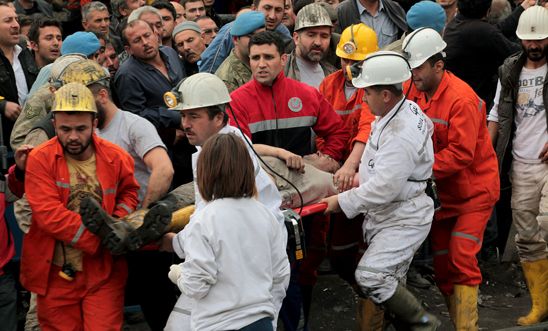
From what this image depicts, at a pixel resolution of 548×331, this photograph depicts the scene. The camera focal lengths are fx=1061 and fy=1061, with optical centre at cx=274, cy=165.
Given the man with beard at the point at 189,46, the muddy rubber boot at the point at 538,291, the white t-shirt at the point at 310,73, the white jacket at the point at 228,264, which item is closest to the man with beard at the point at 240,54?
the white t-shirt at the point at 310,73

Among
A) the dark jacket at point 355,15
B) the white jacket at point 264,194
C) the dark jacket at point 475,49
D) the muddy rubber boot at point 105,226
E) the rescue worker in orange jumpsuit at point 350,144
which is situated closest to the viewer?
the muddy rubber boot at point 105,226

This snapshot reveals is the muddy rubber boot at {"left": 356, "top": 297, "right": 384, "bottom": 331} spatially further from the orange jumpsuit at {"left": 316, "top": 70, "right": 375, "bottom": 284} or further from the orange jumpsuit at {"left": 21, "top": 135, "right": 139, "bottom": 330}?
the orange jumpsuit at {"left": 21, "top": 135, "right": 139, "bottom": 330}

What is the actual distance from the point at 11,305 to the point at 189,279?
220cm

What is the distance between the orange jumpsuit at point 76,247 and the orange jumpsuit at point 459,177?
228cm

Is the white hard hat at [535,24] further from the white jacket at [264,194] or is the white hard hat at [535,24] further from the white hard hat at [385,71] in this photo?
the white jacket at [264,194]

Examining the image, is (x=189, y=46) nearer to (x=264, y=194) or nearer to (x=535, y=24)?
(x=535, y=24)

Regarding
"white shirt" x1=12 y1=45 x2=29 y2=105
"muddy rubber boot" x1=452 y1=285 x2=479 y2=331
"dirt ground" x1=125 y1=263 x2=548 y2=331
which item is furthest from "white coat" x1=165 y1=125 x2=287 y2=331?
"white shirt" x1=12 y1=45 x2=29 y2=105

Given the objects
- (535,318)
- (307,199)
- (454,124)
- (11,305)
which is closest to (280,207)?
(307,199)

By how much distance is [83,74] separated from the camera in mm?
7121

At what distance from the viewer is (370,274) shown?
23.4ft

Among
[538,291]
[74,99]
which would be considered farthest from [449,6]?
[74,99]

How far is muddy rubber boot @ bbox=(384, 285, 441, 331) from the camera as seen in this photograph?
7.24 meters

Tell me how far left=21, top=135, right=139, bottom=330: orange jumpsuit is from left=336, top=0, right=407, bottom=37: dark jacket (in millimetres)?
4416

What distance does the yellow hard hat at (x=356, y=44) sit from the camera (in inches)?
Result: 327
